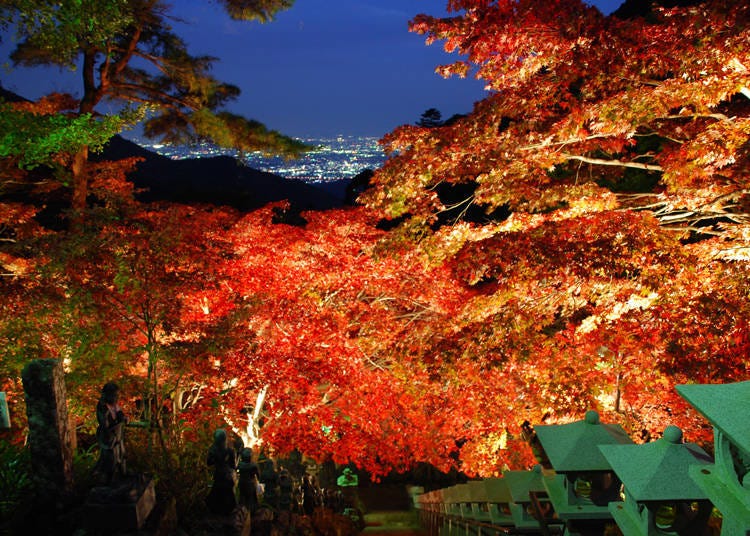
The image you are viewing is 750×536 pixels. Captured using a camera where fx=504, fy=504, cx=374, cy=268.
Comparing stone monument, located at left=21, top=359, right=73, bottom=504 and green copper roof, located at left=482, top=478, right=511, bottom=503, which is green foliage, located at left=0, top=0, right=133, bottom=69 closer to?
stone monument, located at left=21, top=359, right=73, bottom=504

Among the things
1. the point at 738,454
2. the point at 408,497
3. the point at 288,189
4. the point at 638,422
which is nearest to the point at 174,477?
the point at 738,454

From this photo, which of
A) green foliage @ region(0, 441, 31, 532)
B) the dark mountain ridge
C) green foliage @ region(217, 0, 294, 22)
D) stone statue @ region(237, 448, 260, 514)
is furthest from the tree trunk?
the dark mountain ridge

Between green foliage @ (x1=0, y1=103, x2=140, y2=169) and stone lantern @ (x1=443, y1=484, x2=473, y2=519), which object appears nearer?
green foliage @ (x1=0, y1=103, x2=140, y2=169)

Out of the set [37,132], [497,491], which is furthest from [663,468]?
[37,132]

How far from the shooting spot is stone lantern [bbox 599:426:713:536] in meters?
2.18

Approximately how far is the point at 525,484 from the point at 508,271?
3130 mm

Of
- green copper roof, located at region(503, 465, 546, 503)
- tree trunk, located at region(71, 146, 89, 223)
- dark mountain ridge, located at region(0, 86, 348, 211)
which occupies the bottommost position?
green copper roof, located at region(503, 465, 546, 503)

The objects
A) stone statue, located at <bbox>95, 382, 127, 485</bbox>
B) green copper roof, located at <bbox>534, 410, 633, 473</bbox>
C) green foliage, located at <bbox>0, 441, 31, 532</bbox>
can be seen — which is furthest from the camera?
green foliage, located at <bbox>0, 441, 31, 532</bbox>

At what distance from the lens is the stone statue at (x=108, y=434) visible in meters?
4.18

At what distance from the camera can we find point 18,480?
4.63 meters

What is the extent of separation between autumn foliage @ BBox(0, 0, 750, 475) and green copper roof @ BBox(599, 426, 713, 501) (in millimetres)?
3961

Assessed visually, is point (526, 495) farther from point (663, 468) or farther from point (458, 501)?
point (458, 501)

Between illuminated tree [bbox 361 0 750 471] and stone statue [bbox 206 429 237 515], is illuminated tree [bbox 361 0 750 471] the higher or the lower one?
the higher one

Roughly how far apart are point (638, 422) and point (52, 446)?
10.1 metres
